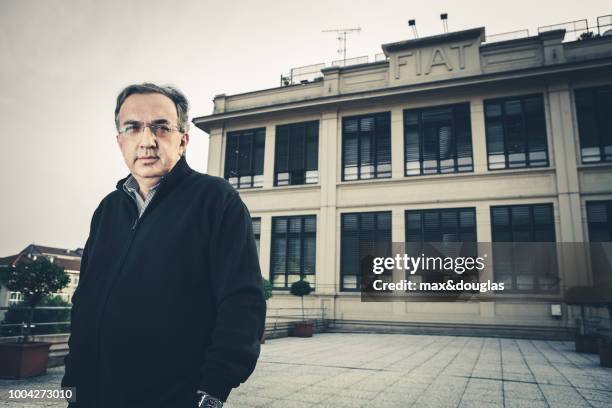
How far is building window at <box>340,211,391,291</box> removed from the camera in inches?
726

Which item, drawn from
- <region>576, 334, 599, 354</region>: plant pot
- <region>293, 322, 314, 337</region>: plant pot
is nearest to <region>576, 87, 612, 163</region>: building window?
<region>576, 334, 599, 354</region>: plant pot

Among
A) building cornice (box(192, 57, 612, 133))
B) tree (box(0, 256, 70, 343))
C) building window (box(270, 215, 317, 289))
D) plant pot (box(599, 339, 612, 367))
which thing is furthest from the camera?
building window (box(270, 215, 317, 289))

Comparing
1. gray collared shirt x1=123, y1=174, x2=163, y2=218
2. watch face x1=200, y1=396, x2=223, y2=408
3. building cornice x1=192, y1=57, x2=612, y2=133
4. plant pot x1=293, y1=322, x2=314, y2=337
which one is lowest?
plant pot x1=293, y1=322, x2=314, y2=337

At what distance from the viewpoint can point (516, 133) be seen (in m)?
17.5

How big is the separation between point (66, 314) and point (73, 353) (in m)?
48.6

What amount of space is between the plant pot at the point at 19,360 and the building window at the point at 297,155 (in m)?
15.0

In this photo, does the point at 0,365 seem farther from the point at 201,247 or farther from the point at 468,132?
the point at 468,132

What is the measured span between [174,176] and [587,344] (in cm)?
1306

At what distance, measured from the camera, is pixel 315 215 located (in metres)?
19.8

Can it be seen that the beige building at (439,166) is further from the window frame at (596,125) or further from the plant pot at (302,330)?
the plant pot at (302,330)

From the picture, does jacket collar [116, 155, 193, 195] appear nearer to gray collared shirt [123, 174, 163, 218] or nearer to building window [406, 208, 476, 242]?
gray collared shirt [123, 174, 163, 218]

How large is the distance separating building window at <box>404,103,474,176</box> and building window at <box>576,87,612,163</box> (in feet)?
14.0

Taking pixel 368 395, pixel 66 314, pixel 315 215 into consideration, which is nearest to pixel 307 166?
pixel 315 215

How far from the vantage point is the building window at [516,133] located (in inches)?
676
